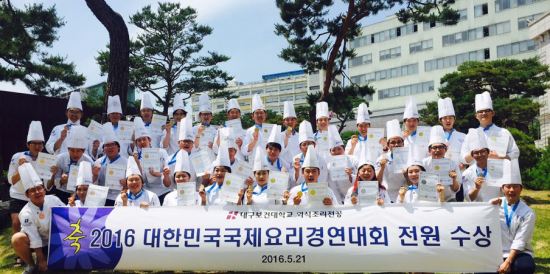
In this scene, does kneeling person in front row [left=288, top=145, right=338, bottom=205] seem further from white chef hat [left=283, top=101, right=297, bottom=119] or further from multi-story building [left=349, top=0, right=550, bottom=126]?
multi-story building [left=349, top=0, right=550, bottom=126]

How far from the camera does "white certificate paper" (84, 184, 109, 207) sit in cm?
612

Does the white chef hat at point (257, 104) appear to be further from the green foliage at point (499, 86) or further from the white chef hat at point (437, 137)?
the green foliage at point (499, 86)

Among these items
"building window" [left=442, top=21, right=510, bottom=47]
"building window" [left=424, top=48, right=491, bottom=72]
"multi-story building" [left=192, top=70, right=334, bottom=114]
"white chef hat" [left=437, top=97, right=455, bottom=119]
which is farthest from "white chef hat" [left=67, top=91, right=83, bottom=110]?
"multi-story building" [left=192, top=70, right=334, bottom=114]

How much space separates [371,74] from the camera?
56.3m

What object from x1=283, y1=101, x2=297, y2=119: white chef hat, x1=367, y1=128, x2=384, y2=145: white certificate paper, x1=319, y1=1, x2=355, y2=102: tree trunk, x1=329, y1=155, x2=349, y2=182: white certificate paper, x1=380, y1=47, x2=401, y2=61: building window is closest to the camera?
x1=329, y1=155, x2=349, y2=182: white certificate paper

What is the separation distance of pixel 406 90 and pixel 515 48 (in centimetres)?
1140

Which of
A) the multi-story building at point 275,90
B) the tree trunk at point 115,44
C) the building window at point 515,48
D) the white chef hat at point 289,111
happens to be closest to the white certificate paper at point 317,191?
the white chef hat at point 289,111

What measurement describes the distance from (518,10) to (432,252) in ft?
155

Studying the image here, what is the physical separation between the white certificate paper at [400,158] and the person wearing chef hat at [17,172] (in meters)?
4.72

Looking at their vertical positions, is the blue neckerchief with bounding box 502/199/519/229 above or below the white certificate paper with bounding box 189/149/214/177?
below

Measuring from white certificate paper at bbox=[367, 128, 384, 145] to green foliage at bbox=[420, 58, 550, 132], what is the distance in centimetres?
2317

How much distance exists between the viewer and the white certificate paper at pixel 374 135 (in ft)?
22.8

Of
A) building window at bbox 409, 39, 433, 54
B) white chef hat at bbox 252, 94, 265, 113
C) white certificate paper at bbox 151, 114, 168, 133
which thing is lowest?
white certificate paper at bbox 151, 114, 168, 133

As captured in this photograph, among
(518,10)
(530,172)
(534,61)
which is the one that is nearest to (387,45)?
(518,10)
